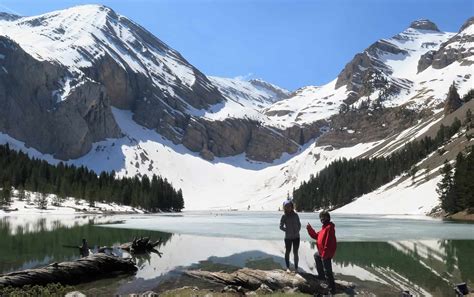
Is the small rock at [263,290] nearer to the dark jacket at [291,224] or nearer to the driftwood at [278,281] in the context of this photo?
the driftwood at [278,281]

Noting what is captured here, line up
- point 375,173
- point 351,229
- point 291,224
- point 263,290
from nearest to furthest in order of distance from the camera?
1. point 263,290
2. point 291,224
3. point 351,229
4. point 375,173

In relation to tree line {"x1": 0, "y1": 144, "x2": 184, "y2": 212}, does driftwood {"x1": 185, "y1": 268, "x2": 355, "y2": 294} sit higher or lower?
lower

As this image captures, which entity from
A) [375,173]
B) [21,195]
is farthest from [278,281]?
[375,173]

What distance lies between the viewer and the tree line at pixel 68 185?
4911 inches

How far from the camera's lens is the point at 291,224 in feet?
72.5

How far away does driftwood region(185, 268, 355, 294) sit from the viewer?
19078mm

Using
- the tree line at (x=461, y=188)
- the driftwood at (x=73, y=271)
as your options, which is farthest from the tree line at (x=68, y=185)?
the driftwood at (x=73, y=271)

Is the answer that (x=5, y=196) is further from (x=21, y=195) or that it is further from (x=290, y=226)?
(x=290, y=226)

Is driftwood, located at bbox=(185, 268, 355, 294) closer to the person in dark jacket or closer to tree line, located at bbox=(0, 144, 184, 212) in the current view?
the person in dark jacket

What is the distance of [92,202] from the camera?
420 ft

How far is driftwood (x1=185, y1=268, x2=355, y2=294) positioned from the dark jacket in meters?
2.40

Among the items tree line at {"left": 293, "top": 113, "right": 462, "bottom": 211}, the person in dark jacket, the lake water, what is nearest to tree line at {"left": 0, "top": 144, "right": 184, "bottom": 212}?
tree line at {"left": 293, "top": 113, "right": 462, "bottom": 211}

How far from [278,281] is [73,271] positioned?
31.7 ft

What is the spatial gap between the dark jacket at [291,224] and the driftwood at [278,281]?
2.40 m
